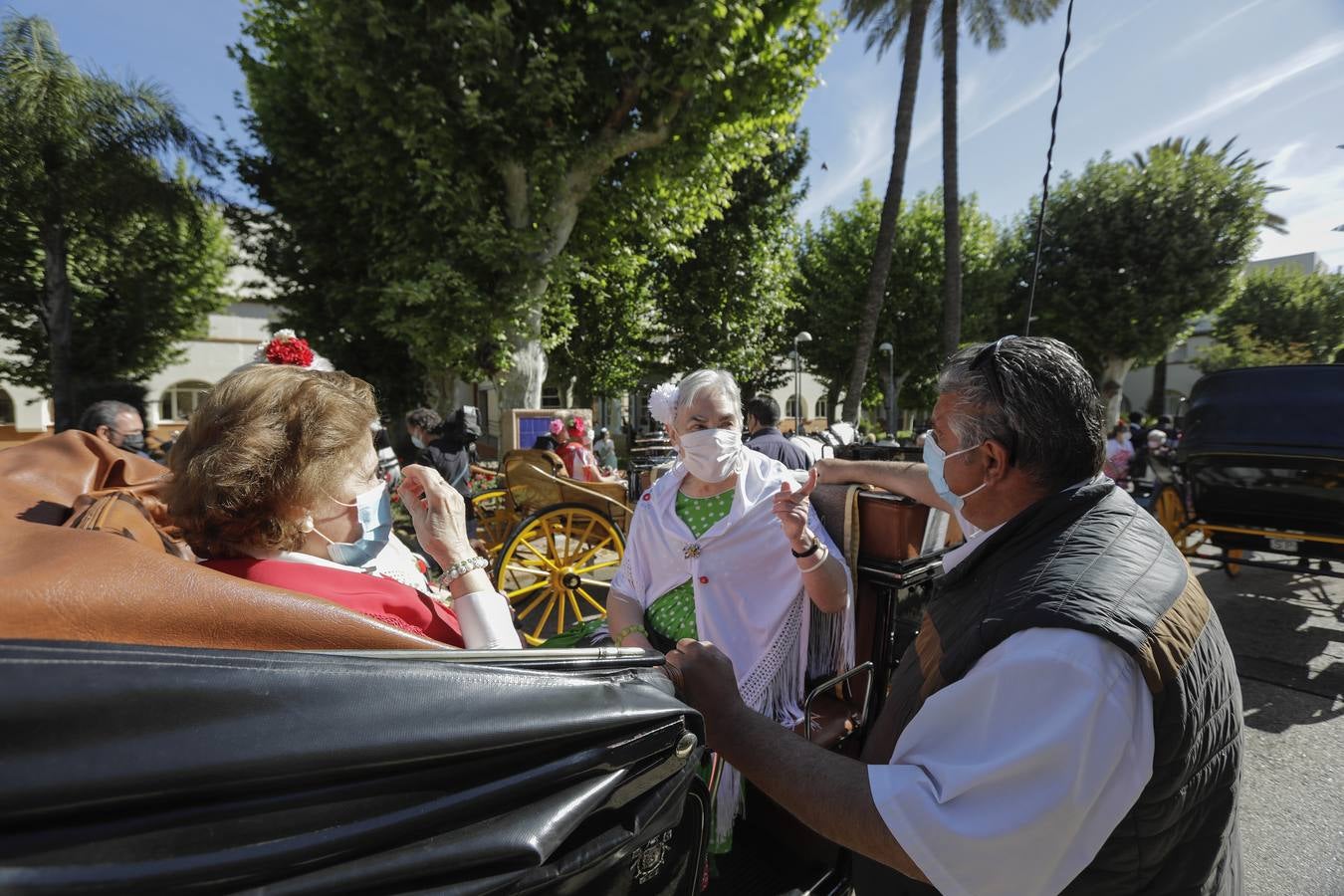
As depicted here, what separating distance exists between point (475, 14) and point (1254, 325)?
35543 millimetres

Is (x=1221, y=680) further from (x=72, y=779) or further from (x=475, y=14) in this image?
(x=475, y=14)

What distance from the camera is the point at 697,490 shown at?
2443 mm

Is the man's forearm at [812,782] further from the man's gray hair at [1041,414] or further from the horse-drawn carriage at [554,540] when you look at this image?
the horse-drawn carriage at [554,540]

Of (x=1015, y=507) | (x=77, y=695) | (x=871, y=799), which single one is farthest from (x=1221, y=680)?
(x=77, y=695)

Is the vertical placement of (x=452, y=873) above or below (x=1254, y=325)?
below

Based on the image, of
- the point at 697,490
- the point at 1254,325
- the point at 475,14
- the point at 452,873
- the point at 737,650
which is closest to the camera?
the point at 452,873

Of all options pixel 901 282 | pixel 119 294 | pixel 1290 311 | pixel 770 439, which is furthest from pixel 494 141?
pixel 1290 311

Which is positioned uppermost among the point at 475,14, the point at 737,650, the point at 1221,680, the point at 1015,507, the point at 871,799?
the point at 475,14

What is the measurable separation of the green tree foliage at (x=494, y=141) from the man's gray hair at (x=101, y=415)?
4161 millimetres

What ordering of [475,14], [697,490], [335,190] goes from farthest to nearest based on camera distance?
[335,190] < [475,14] < [697,490]

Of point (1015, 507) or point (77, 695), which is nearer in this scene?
point (77, 695)

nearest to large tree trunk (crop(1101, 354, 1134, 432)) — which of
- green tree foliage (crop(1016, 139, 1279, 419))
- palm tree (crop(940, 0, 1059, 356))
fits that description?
green tree foliage (crop(1016, 139, 1279, 419))

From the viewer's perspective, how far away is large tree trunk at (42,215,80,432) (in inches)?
411

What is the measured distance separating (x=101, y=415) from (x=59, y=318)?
874 cm
